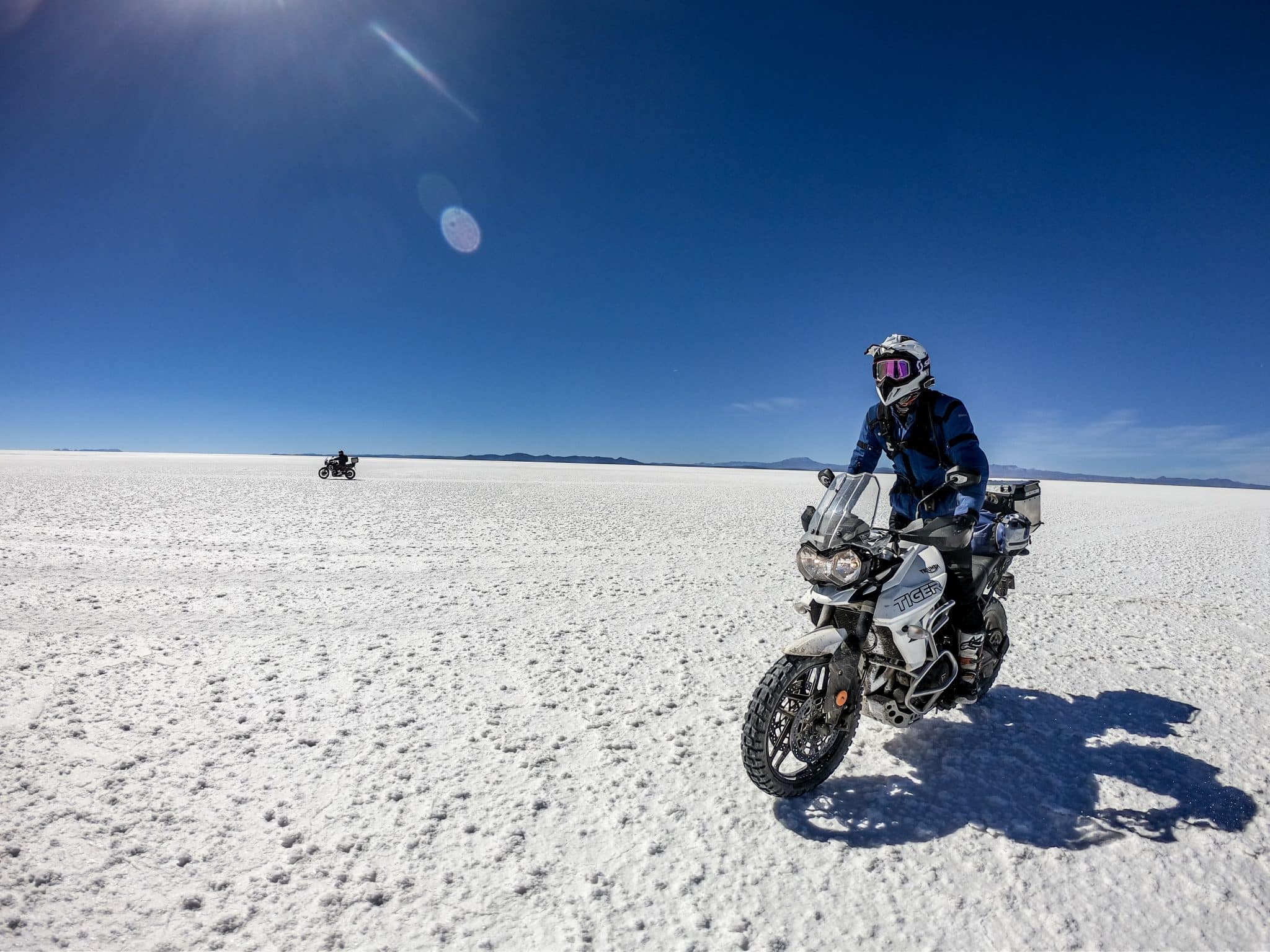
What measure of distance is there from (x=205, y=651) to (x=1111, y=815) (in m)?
6.56

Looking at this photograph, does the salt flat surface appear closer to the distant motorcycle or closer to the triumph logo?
the triumph logo

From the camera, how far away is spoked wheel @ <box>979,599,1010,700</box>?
14.0 feet

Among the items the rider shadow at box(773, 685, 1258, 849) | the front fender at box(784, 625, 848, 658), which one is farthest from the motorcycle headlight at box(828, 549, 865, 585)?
the rider shadow at box(773, 685, 1258, 849)

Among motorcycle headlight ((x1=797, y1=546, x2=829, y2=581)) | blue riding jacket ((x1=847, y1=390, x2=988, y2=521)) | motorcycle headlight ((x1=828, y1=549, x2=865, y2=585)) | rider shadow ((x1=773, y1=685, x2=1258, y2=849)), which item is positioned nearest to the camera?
rider shadow ((x1=773, y1=685, x2=1258, y2=849))

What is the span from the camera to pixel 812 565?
3.31 metres

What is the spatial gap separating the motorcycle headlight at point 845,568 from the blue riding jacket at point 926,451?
2.83 ft

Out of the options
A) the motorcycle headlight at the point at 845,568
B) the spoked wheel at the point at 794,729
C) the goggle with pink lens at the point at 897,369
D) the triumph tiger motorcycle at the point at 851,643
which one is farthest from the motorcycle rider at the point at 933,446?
the spoked wheel at the point at 794,729

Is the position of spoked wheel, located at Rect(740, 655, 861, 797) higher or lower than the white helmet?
lower

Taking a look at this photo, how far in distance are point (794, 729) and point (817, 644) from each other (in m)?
0.47

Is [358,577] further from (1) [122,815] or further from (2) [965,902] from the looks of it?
(2) [965,902]

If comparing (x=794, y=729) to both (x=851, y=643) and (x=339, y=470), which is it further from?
(x=339, y=470)

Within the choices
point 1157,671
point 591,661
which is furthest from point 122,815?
point 1157,671

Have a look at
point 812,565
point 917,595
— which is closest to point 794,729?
point 812,565

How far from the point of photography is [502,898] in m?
2.45
